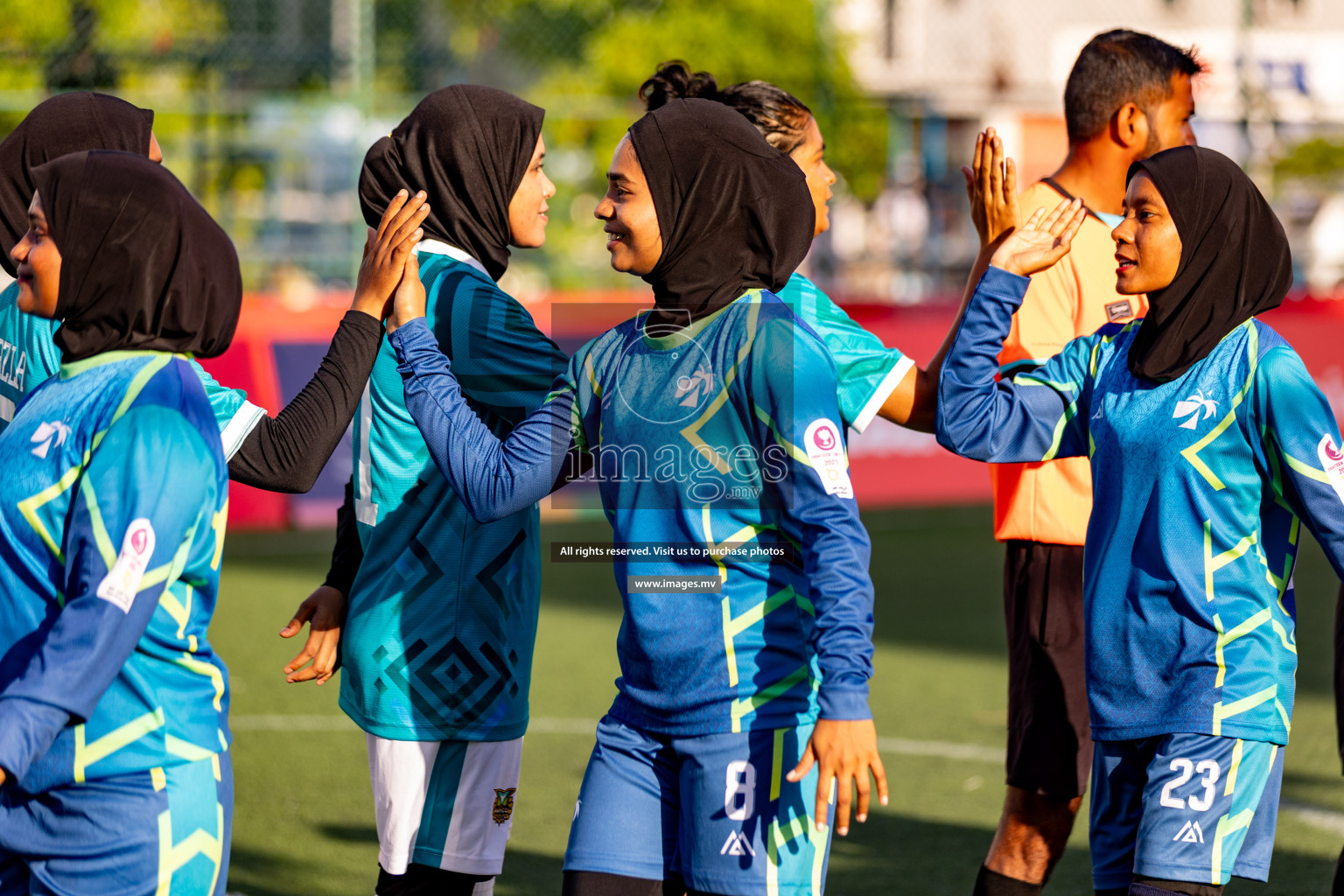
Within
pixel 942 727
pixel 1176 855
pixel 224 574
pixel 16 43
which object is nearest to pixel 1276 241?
pixel 1176 855

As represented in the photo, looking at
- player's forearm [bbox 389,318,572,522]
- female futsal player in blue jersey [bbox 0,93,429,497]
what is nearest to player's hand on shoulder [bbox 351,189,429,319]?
female futsal player in blue jersey [bbox 0,93,429,497]

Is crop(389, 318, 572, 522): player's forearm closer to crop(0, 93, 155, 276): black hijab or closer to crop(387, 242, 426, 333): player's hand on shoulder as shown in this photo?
crop(387, 242, 426, 333): player's hand on shoulder

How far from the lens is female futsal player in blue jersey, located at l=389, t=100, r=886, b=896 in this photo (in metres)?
2.73

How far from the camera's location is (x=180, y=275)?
7.98 feet

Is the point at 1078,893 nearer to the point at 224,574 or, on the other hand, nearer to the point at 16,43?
the point at 224,574

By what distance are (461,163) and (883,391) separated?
106 cm

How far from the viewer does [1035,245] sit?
325 centimetres

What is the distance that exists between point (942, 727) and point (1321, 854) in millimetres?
1882

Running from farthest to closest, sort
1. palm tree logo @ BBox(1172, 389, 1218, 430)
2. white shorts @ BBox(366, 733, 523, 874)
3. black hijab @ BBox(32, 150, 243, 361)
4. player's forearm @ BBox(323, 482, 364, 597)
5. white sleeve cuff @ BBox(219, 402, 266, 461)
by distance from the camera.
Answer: player's forearm @ BBox(323, 482, 364, 597) < white shorts @ BBox(366, 733, 523, 874) < palm tree logo @ BBox(1172, 389, 1218, 430) < white sleeve cuff @ BBox(219, 402, 266, 461) < black hijab @ BBox(32, 150, 243, 361)

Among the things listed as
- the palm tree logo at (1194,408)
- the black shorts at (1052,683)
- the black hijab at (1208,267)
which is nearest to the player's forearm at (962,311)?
the black hijab at (1208,267)

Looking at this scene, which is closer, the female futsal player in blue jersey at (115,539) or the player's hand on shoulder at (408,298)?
the female futsal player in blue jersey at (115,539)

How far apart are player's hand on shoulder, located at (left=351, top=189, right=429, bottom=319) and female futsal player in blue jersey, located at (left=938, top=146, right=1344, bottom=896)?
46.8 inches

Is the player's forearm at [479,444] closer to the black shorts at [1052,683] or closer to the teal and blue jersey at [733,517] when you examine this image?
A: the teal and blue jersey at [733,517]

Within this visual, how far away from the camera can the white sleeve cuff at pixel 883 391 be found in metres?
3.27
